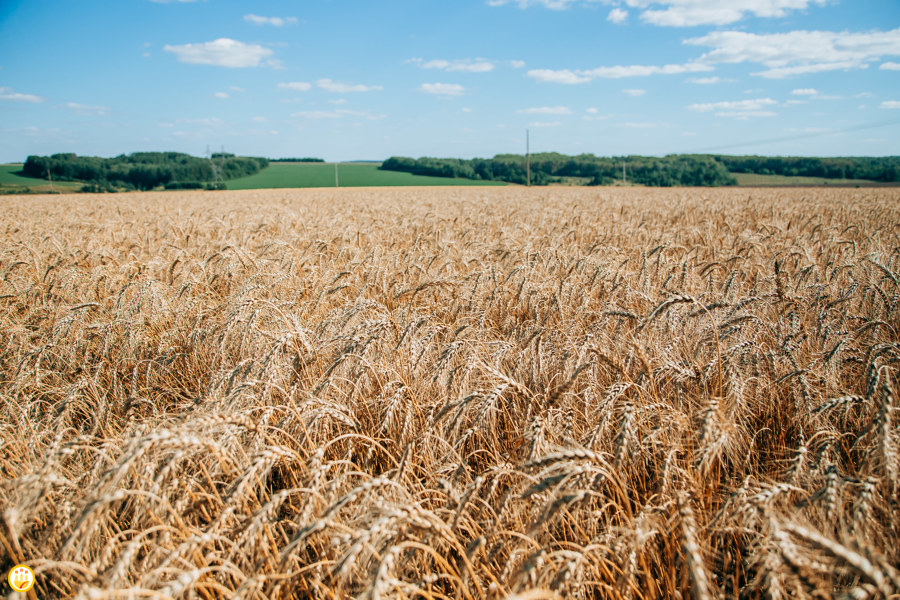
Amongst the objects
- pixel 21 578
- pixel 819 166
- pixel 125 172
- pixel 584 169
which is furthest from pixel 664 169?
pixel 125 172

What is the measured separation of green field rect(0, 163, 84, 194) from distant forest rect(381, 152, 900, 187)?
5232cm

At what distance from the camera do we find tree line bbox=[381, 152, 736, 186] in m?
57.9

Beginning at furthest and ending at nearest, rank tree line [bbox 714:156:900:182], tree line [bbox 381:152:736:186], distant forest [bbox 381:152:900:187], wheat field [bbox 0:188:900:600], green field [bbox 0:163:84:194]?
tree line [bbox 381:152:736:186]
distant forest [bbox 381:152:900:187]
tree line [bbox 714:156:900:182]
green field [bbox 0:163:84:194]
wheat field [bbox 0:188:900:600]

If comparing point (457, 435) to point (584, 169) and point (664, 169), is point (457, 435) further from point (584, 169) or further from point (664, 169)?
point (584, 169)

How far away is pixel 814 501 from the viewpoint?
1.26 m

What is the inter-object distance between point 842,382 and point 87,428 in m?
4.27

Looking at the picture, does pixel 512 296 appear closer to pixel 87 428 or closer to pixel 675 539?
pixel 675 539

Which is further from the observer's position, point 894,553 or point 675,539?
point 675,539

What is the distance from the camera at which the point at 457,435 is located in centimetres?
223

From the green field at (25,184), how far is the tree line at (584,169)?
5242 cm

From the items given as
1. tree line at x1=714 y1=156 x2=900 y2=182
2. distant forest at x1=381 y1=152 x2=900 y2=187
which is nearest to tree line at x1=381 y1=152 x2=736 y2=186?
distant forest at x1=381 y1=152 x2=900 y2=187

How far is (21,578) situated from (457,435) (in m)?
1.63

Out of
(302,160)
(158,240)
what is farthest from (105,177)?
(158,240)

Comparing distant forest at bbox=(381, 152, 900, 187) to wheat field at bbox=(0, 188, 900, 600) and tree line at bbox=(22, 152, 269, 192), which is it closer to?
tree line at bbox=(22, 152, 269, 192)
